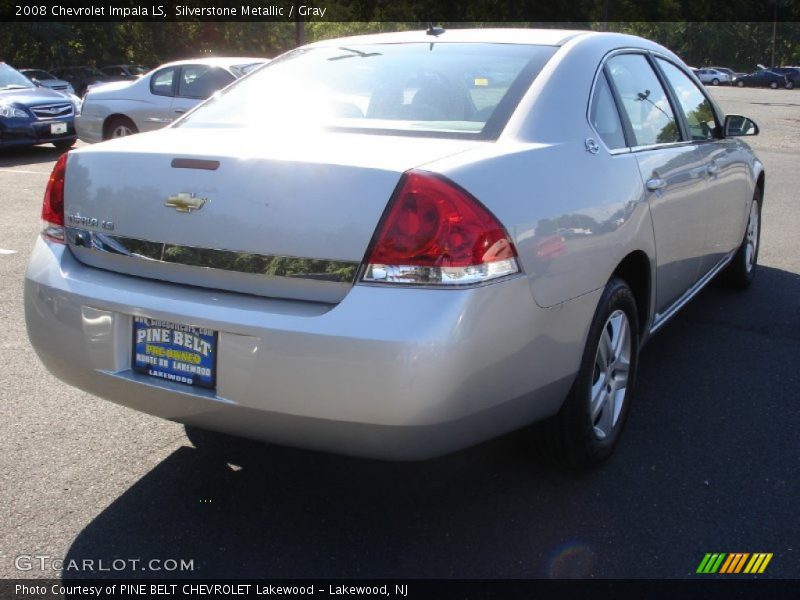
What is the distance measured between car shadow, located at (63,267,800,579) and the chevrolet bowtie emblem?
Result: 1032mm

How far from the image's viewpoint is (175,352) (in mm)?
2729

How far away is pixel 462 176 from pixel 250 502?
1359 millimetres

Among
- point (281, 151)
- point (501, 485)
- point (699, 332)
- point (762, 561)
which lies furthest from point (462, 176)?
point (699, 332)

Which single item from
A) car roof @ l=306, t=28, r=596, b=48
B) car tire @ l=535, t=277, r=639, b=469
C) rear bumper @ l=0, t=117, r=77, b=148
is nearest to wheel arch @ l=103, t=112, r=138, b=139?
rear bumper @ l=0, t=117, r=77, b=148

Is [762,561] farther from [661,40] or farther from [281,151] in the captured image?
[661,40]

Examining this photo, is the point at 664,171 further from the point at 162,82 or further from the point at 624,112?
the point at 162,82

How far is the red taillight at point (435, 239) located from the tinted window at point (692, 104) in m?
2.29

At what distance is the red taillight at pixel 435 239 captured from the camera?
2543mm

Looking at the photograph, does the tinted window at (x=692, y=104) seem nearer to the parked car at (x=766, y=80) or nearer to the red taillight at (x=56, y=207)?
the red taillight at (x=56, y=207)

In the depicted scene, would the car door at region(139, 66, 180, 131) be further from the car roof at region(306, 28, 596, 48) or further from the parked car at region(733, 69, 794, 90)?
the parked car at region(733, 69, 794, 90)

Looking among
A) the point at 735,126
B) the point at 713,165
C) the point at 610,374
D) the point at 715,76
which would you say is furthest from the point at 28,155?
the point at 715,76

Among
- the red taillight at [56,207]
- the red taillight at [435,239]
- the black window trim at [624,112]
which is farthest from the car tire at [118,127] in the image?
the red taillight at [435,239]

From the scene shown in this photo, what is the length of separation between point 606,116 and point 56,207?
2.06 metres

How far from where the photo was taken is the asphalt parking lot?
2797mm
